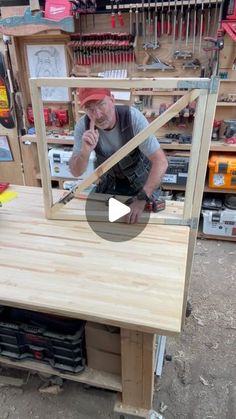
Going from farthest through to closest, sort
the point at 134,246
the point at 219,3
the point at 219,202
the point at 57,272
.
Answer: the point at 219,202
the point at 219,3
the point at 134,246
the point at 57,272

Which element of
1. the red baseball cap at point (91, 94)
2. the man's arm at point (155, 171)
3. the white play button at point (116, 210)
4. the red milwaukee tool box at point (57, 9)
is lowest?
the white play button at point (116, 210)

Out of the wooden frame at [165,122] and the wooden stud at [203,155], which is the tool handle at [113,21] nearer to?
the wooden frame at [165,122]

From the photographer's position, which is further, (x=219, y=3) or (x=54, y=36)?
(x=54, y=36)

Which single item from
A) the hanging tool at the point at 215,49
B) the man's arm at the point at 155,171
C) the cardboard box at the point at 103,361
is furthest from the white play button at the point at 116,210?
the hanging tool at the point at 215,49

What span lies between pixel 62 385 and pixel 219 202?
177 cm

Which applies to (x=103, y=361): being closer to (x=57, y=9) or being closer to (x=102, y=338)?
(x=102, y=338)

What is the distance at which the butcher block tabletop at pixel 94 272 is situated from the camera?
34.6 inches

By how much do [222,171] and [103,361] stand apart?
163 cm

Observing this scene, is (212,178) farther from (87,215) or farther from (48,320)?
(48,320)

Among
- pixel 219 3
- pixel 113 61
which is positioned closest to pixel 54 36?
pixel 113 61

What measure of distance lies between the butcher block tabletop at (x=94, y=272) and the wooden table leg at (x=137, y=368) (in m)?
0.13

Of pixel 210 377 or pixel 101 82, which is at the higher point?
pixel 101 82

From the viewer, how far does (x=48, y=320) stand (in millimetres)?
1214

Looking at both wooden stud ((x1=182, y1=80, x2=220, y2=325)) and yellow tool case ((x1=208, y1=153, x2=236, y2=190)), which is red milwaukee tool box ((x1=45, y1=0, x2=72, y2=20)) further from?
wooden stud ((x1=182, y1=80, x2=220, y2=325))
